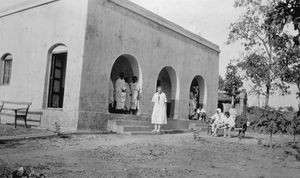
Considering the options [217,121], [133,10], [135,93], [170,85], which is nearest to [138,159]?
[135,93]

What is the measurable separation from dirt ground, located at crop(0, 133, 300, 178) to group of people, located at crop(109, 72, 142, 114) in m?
3.17

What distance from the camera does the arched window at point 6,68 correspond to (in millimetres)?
13422

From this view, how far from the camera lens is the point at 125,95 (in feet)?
40.4

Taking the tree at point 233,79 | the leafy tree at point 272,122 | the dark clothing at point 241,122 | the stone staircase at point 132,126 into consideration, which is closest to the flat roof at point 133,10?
the stone staircase at point 132,126

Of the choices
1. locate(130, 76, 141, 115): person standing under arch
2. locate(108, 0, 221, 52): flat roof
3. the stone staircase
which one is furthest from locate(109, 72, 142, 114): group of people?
locate(108, 0, 221, 52): flat roof

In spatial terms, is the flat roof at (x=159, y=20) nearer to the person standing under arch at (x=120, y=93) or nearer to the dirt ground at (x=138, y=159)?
the person standing under arch at (x=120, y=93)

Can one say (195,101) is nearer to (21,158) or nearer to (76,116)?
(76,116)

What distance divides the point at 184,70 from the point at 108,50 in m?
5.04

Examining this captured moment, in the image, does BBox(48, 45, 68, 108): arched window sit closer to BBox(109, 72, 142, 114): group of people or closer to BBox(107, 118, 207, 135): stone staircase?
BBox(109, 72, 142, 114): group of people

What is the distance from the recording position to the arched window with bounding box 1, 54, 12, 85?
1342 cm

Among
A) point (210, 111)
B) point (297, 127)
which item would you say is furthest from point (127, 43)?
point (210, 111)

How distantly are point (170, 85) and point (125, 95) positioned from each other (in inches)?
174

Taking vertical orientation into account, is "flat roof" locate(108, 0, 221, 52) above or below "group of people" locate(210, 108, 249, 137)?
above

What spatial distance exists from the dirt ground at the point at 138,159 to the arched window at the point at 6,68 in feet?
19.3
